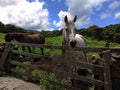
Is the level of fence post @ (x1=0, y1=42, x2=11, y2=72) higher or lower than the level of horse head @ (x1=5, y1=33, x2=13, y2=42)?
lower

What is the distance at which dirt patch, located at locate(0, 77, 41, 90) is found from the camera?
30.6ft

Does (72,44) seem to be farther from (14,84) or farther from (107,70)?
(14,84)


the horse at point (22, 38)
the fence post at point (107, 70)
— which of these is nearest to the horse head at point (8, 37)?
the horse at point (22, 38)

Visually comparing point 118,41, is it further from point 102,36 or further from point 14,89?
point 14,89

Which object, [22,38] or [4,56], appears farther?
[22,38]

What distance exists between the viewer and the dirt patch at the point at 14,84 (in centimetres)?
932

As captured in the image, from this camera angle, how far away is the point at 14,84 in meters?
9.84

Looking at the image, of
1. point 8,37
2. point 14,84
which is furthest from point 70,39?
point 8,37

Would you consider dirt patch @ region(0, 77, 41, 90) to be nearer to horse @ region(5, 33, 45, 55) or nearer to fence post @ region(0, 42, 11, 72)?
fence post @ region(0, 42, 11, 72)

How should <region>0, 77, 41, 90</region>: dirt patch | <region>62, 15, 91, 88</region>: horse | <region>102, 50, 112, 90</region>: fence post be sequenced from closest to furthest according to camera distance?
1. <region>102, 50, 112, 90</region>: fence post
2. <region>62, 15, 91, 88</region>: horse
3. <region>0, 77, 41, 90</region>: dirt patch

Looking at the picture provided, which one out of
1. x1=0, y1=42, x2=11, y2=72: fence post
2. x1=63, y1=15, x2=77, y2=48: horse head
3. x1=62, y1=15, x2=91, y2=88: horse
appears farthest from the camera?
x1=0, y1=42, x2=11, y2=72: fence post

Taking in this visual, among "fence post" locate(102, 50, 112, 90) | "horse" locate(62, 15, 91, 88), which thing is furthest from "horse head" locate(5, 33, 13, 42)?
"fence post" locate(102, 50, 112, 90)

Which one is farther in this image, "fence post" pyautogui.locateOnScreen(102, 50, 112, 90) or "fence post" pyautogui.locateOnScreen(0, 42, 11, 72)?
"fence post" pyautogui.locateOnScreen(0, 42, 11, 72)

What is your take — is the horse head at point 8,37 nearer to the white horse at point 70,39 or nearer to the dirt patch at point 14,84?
the dirt patch at point 14,84
